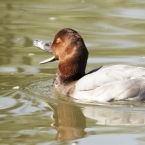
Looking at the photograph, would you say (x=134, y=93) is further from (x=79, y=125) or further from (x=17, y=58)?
(x=17, y=58)

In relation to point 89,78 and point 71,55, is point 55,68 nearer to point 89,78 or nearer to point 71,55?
point 71,55

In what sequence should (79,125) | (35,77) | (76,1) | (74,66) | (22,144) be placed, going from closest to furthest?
(22,144) → (79,125) → (74,66) → (35,77) → (76,1)

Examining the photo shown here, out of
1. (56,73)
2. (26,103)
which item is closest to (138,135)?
(26,103)

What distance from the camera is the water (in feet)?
21.5

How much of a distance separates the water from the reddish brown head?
1.08 ft

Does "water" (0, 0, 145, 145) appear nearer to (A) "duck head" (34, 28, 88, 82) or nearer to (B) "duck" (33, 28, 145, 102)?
(B) "duck" (33, 28, 145, 102)

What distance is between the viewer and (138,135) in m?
6.36

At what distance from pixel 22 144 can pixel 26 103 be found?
5.08 feet

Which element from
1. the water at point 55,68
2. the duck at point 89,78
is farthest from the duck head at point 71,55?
the water at point 55,68

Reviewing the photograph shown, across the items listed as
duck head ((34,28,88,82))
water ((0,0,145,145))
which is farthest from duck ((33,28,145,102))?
water ((0,0,145,145))

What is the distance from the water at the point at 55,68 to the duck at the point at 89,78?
0.13 m

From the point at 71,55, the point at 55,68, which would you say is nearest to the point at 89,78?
the point at 71,55

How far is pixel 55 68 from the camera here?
368 inches

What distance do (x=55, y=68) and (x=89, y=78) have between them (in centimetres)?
158
